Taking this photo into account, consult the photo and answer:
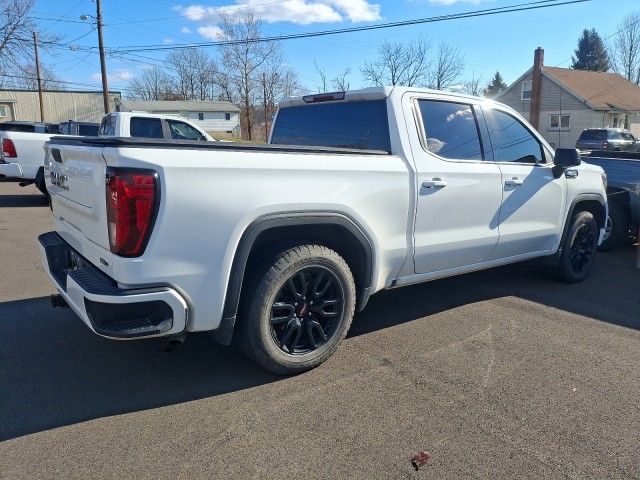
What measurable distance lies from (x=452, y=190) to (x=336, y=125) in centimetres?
114

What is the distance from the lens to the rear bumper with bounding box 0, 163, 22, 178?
1088cm

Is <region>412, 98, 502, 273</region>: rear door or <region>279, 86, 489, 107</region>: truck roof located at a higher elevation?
<region>279, 86, 489, 107</region>: truck roof

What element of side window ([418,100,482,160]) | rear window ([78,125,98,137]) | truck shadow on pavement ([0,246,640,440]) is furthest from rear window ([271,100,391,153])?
rear window ([78,125,98,137])

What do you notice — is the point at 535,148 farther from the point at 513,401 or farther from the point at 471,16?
the point at 471,16

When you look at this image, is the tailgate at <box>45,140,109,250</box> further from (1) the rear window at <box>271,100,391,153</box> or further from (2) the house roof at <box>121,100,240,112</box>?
(2) the house roof at <box>121,100,240,112</box>

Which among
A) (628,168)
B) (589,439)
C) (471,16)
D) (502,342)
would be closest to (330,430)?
(589,439)

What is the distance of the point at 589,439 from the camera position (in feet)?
9.01

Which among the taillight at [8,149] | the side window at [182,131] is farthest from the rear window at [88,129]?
the side window at [182,131]

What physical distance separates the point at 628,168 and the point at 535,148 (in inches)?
133

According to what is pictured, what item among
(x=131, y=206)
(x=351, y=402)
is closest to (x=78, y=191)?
(x=131, y=206)

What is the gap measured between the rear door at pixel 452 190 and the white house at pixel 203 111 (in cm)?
6132

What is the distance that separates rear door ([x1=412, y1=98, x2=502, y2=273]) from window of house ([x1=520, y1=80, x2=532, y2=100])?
143 feet

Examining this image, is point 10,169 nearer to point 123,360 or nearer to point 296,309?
point 123,360

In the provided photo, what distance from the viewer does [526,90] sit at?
43438mm
